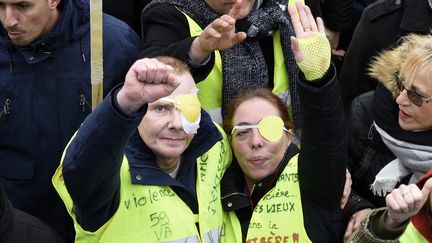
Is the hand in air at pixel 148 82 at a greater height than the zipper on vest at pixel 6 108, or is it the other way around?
the hand in air at pixel 148 82

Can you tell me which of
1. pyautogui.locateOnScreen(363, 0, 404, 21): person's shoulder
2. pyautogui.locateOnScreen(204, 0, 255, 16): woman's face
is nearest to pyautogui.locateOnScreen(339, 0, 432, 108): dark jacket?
pyautogui.locateOnScreen(363, 0, 404, 21): person's shoulder

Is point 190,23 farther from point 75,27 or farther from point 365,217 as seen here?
point 365,217

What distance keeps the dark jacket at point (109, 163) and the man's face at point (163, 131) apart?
3 cm

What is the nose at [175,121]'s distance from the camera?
3.09m

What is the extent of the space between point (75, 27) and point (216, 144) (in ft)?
2.49

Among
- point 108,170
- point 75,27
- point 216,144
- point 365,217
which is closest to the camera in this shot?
point 108,170

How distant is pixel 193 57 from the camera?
3.44 meters

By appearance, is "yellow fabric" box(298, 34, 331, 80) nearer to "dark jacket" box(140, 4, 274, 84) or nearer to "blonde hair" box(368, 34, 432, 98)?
"blonde hair" box(368, 34, 432, 98)

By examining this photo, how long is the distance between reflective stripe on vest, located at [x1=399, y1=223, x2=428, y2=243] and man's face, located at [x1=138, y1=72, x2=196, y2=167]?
80 cm

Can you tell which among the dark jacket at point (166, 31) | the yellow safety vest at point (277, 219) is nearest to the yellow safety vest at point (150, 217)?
the yellow safety vest at point (277, 219)

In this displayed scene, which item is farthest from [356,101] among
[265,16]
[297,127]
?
[265,16]

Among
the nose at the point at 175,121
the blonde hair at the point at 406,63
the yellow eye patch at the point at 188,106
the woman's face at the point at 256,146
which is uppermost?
the blonde hair at the point at 406,63

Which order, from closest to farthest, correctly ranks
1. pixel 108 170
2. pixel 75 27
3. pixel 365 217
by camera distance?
1. pixel 108 170
2. pixel 365 217
3. pixel 75 27

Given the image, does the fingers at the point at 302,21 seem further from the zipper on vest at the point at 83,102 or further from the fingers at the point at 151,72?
the zipper on vest at the point at 83,102
